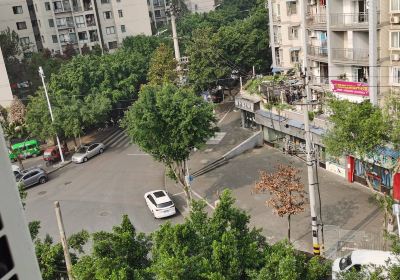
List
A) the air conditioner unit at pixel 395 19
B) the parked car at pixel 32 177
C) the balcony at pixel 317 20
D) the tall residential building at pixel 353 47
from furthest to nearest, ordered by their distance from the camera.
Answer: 1. the parked car at pixel 32 177
2. the balcony at pixel 317 20
3. the tall residential building at pixel 353 47
4. the air conditioner unit at pixel 395 19

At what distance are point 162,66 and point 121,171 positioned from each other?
13213mm

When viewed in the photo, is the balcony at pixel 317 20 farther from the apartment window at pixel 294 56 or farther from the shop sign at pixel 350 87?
the apartment window at pixel 294 56

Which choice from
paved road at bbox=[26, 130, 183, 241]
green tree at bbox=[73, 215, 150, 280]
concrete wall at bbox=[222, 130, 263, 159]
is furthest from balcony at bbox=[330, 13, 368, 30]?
green tree at bbox=[73, 215, 150, 280]

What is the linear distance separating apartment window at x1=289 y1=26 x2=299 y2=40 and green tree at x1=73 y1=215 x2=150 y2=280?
94.7ft

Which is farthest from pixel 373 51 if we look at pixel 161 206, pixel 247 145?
pixel 161 206

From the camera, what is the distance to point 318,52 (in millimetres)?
33312

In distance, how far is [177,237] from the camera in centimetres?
1327

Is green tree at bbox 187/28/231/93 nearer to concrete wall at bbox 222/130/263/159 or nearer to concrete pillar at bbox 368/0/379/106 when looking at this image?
concrete wall at bbox 222/130/263/159

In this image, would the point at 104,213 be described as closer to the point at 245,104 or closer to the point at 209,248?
the point at 245,104

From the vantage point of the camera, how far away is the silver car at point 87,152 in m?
39.7

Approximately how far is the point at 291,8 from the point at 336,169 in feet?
51.8

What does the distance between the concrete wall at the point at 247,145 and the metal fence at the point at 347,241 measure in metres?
13.3

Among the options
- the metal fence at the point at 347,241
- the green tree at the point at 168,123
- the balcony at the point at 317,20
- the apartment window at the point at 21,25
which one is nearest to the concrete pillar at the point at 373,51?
the balcony at the point at 317,20

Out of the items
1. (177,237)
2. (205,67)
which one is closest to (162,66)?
(205,67)
